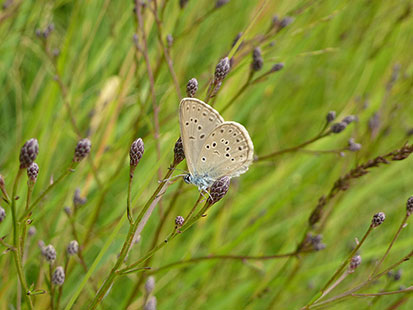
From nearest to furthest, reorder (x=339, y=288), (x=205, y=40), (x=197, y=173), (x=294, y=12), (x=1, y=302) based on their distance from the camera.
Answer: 1. (x=197, y=173)
2. (x=1, y=302)
3. (x=294, y=12)
4. (x=339, y=288)
5. (x=205, y=40)

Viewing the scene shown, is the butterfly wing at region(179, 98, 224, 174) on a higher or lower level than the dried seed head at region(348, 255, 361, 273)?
higher

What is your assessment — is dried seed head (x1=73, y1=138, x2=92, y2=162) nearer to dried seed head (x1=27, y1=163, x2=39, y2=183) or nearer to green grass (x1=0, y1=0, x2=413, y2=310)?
dried seed head (x1=27, y1=163, x2=39, y2=183)

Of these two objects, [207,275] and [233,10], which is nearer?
[207,275]

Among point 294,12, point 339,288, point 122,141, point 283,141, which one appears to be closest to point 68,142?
point 122,141

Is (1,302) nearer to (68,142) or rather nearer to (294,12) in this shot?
(68,142)

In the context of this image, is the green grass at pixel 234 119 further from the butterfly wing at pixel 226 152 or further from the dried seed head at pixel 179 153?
the dried seed head at pixel 179 153

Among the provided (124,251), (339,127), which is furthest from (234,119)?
(124,251)

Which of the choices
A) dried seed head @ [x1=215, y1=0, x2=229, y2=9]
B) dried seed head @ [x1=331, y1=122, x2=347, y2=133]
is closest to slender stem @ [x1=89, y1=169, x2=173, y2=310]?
dried seed head @ [x1=331, y1=122, x2=347, y2=133]
